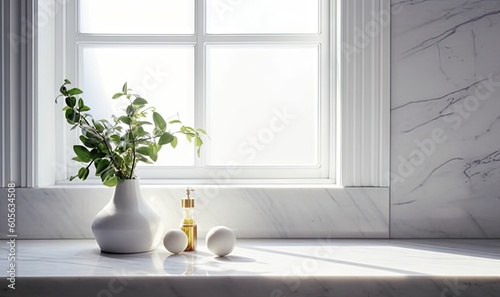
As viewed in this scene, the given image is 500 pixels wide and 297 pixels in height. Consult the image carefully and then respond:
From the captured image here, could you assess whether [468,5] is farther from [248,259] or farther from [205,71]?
[248,259]

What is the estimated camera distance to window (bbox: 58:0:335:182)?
1708 mm

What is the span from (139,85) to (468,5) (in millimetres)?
1069

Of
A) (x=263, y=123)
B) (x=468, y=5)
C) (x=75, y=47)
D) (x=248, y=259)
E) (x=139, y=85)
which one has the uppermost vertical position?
(x=468, y=5)

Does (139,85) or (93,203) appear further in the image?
(139,85)

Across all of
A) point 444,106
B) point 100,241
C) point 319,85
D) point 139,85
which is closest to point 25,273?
point 100,241

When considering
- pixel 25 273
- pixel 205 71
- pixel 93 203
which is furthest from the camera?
pixel 205 71

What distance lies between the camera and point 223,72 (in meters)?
1.73

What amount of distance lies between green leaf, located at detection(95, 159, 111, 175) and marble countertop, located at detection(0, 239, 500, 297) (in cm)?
21

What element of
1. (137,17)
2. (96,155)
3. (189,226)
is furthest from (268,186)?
(137,17)

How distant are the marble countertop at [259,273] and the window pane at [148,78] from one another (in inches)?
21.5

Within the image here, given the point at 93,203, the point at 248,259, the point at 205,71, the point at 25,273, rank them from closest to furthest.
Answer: the point at 25,273, the point at 248,259, the point at 93,203, the point at 205,71

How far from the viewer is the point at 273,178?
1708 mm

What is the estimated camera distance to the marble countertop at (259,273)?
1064 mm

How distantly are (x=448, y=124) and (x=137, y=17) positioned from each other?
106cm
